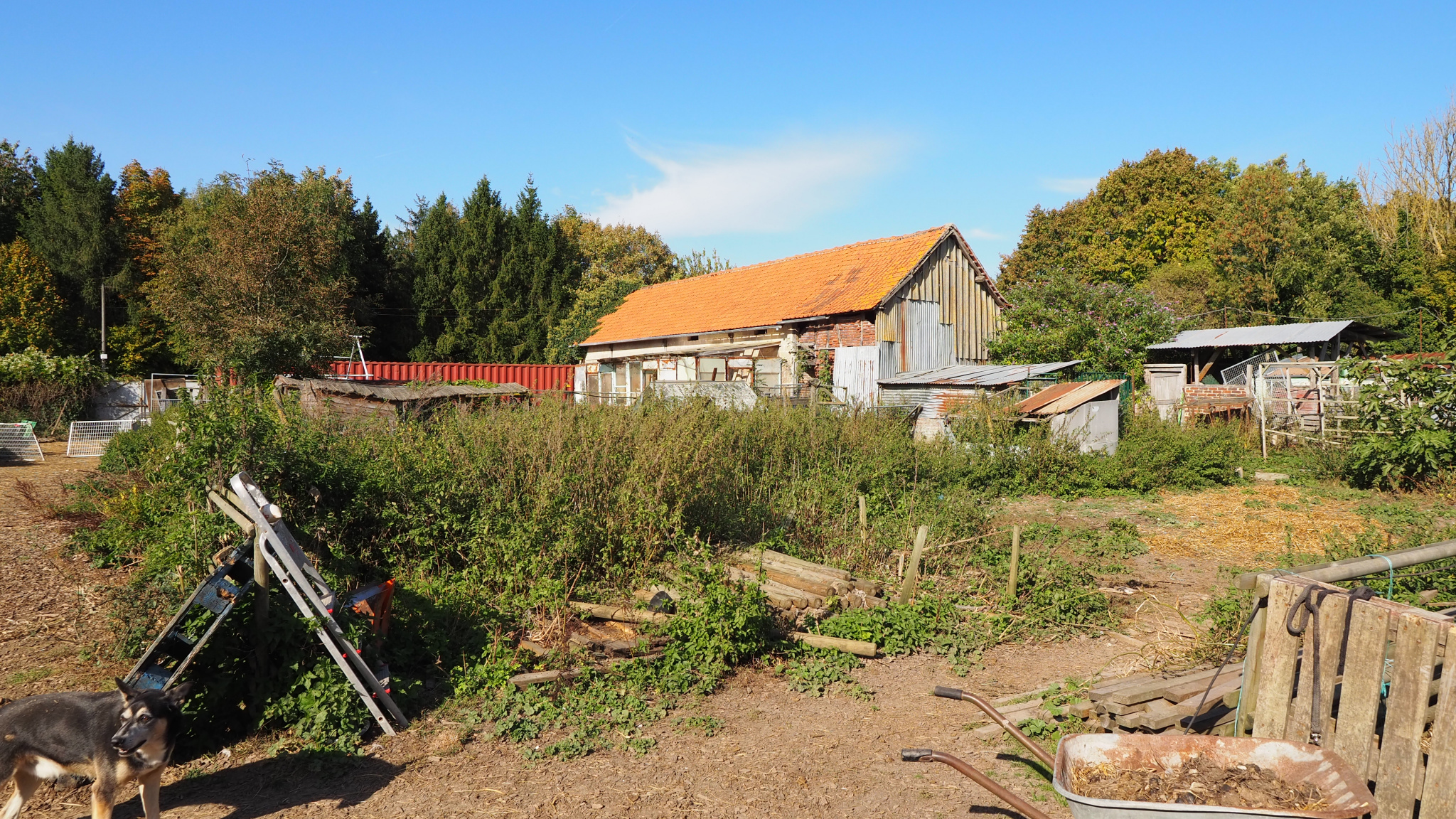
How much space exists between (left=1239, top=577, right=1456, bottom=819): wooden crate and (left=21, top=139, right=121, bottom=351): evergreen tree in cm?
4369

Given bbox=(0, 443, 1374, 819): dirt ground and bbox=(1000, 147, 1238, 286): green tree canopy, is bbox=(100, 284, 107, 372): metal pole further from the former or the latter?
bbox=(1000, 147, 1238, 286): green tree canopy

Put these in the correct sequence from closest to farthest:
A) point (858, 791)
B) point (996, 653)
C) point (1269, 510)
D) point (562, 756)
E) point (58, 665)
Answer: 1. point (858, 791)
2. point (562, 756)
3. point (58, 665)
4. point (996, 653)
5. point (1269, 510)

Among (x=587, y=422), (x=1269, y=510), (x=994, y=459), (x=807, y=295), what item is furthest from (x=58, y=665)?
(x=807, y=295)

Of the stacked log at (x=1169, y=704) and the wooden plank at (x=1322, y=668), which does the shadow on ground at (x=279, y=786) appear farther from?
the wooden plank at (x=1322, y=668)

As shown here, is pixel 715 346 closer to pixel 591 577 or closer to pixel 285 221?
pixel 285 221

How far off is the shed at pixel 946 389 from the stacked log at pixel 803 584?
319 inches

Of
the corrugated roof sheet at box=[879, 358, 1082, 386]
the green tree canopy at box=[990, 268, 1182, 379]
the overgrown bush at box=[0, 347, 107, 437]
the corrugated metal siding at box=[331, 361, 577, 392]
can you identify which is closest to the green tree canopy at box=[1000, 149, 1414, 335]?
the green tree canopy at box=[990, 268, 1182, 379]

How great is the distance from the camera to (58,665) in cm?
530

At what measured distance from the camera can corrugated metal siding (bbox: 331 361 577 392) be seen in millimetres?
27438

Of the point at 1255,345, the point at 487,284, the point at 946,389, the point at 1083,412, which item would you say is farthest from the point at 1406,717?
the point at 487,284

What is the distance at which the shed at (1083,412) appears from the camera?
14.4 m

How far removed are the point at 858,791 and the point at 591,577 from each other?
3.52 metres

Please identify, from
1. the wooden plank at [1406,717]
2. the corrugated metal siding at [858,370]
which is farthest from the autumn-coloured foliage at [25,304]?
the wooden plank at [1406,717]

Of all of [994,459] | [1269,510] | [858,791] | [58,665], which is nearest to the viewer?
[858,791]
